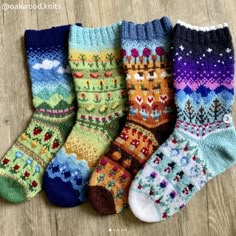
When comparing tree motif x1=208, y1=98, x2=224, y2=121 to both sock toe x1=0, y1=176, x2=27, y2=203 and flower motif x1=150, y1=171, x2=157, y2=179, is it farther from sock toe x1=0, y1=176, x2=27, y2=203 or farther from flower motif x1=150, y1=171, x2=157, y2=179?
sock toe x1=0, y1=176, x2=27, y2=203

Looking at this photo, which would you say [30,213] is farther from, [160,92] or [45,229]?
[160,92]

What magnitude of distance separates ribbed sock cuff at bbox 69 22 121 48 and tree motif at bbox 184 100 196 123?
0.34 meters

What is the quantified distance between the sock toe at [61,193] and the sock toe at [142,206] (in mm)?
194

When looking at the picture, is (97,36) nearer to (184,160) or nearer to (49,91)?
(49,91)

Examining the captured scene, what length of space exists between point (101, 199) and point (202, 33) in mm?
664

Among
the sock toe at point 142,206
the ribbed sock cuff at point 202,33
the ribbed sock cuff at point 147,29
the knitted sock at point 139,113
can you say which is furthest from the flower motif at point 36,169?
the ribbed sock cuff at point 202,33

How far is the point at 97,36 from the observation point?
1457 mm

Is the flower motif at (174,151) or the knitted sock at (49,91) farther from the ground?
the knitted sock at (49,91)

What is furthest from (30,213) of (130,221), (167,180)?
(167,180)

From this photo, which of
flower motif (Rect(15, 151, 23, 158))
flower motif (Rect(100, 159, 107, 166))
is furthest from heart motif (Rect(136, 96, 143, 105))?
flower motif (Rect(15, 151, 23, 158))

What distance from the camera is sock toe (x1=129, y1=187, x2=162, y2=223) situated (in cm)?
133

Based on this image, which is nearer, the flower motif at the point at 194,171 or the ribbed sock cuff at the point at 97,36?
the flower motif at the point at 194,171

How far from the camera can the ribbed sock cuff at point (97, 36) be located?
4.76 feet

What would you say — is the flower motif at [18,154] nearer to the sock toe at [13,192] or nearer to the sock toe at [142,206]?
the sock toe at [13,192]
